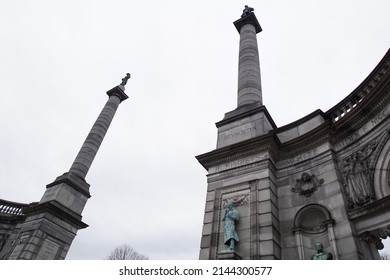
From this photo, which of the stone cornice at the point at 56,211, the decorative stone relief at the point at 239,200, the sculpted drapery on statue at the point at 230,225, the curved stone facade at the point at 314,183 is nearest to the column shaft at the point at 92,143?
the stone cornice at the point at 56,211

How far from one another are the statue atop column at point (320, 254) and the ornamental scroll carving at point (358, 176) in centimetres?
158

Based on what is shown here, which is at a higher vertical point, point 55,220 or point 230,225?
point 55,220

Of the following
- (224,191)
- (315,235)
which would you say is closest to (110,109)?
(224,191)

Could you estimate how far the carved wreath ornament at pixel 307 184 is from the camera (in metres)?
9.80

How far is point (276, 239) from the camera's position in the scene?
9.15 meters

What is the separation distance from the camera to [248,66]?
17.1 meters

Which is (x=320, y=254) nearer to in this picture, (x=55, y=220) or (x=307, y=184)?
(x=307, y=184)

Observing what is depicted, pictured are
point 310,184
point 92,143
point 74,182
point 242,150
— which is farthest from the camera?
point 92,143

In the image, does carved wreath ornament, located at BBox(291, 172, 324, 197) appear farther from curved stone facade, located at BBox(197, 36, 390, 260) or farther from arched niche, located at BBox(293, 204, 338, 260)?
arched niche, located at BBox(293, 204, 338, 260)

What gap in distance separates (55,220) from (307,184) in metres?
16.1

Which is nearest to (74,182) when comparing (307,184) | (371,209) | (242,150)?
(242,150)

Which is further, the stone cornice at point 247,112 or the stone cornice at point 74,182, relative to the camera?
the stone cornice at point 74,182

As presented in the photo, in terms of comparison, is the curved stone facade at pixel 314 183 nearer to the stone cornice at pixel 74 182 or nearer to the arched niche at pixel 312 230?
the arched niche at pixel 312 230

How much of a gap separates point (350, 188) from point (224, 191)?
14.4ft
